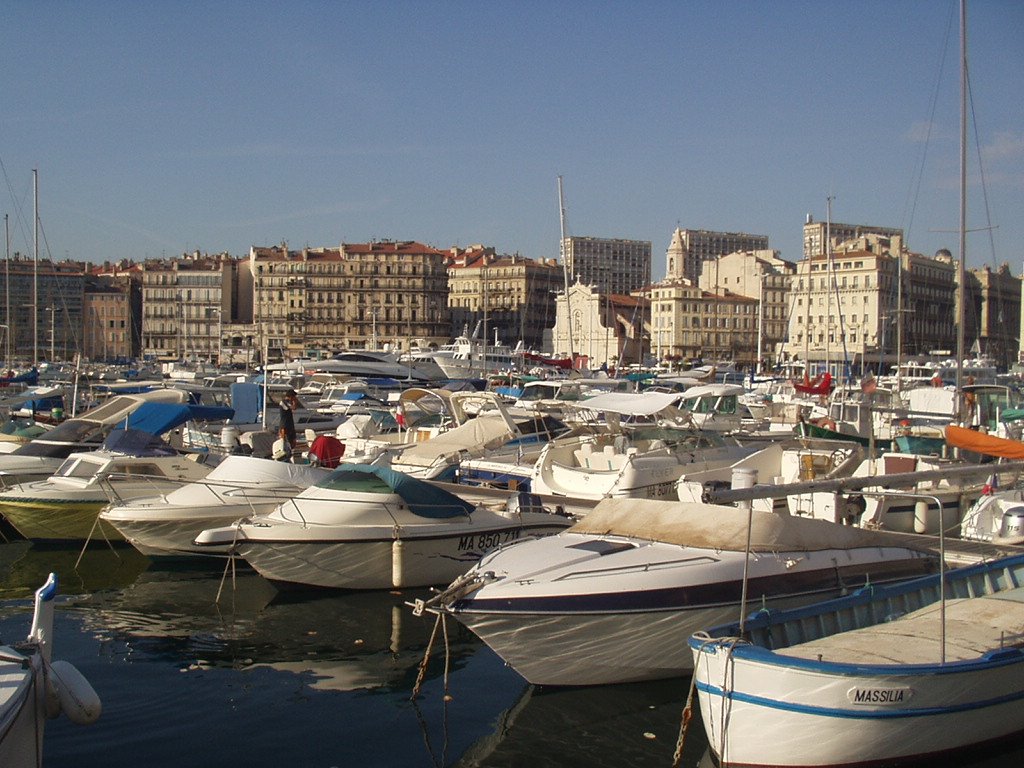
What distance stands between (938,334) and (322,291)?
231 ft

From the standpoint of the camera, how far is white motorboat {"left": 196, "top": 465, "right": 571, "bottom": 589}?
52.4 ft

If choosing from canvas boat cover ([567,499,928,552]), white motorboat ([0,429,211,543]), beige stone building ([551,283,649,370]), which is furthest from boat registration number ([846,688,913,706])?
beige stone building ([551,283,649,370])

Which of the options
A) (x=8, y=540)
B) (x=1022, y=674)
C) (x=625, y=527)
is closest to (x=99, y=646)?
(x=625, y=527)

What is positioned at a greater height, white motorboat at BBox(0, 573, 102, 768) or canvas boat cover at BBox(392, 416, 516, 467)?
canvas boat cover at BBox(392, 416, 516, 467)

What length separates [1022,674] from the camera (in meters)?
9.99

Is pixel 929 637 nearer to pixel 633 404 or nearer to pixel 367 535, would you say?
→ pixel 367 535

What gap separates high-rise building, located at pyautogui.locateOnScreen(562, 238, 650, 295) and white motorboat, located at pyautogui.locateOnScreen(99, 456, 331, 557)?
16003cm

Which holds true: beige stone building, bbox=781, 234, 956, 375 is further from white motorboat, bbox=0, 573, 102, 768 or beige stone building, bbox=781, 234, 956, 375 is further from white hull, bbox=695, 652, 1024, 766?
white motorboat, bbox=0, 573, 102, 768

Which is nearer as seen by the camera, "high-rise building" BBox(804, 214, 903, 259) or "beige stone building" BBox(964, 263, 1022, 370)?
"beige stone building" BBox(964, 263, 1022, 370)

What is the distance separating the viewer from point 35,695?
27.0 ft

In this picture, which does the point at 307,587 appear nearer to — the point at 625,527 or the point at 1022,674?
the point at 625,527

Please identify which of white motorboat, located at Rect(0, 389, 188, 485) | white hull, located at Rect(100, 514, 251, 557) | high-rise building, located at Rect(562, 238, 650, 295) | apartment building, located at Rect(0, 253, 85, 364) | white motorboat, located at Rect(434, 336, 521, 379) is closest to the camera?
white hull, located at Rect(100, 514, 251, 557)

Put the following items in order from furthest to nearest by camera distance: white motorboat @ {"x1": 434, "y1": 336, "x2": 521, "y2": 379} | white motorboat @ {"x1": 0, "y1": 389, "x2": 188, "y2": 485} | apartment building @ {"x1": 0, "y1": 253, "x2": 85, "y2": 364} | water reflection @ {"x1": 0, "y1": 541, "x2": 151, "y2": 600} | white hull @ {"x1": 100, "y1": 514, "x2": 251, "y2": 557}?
apartment building @ {"x1": 0, "y1": 253, "x2": 85, "y2": 364}
white motorboat @ {"x1": 434, "y1": 336, "x2": 521, "y2": 379}
white motorboat @ {"x1": 0, "y1": 389, "x2": 188, "y2": 485}
white hull @ {"x1": 100, "y1": 514, "x2": 251, "y2": 557}
water reflection @ {"x1": 0, "y1": 541, "x2": 151, "y2": 600}

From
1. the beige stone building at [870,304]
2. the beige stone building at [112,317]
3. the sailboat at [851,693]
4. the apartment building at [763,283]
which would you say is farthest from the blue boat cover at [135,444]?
the beige stone building at [112,317]
